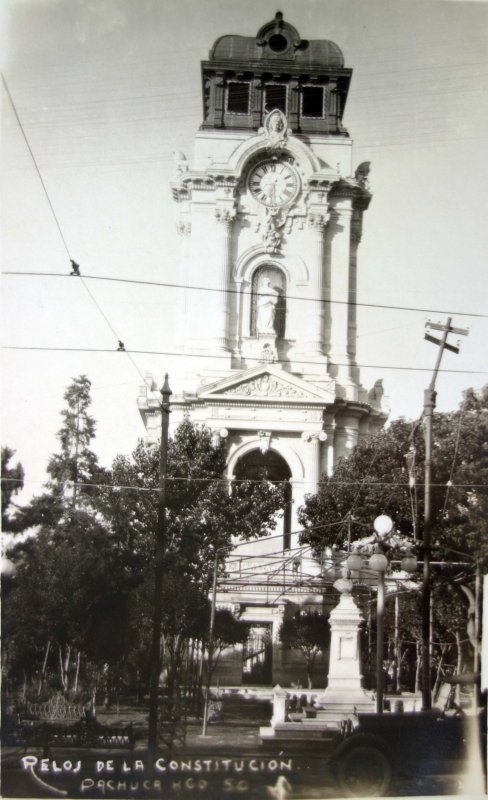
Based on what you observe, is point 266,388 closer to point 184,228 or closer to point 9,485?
point 184,228

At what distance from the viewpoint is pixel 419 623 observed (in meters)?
17.5

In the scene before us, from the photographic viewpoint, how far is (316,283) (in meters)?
27.8

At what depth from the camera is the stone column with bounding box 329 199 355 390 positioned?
2483 cm

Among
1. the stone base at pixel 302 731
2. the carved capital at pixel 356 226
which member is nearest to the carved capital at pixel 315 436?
the carved capital at pixel 356 226

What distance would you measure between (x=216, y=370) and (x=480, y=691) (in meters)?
10.4

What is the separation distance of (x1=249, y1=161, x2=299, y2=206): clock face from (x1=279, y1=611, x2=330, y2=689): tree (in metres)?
13.4

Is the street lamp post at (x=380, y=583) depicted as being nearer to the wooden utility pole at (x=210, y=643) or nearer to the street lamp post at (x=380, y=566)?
the street lamp post at (x=380, y=566)

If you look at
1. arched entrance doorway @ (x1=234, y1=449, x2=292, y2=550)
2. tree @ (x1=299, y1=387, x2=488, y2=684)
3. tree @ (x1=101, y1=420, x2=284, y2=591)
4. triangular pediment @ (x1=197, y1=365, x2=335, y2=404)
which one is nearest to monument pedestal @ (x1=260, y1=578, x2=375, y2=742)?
tree @ (x1=299, y1=387, x2=488, y2=684)

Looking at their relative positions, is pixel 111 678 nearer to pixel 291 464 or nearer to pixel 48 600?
pixel 48 600

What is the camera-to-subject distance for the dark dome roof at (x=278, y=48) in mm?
17828

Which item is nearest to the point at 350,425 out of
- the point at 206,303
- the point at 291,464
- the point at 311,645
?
the point at 291,464

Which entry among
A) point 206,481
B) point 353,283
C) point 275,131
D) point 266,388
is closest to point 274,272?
Result: point 353,283

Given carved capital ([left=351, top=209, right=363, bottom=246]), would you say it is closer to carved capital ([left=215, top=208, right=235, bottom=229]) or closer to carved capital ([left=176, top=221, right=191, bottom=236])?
carved capital ([left=215, top=208, right=235, bottom=229])

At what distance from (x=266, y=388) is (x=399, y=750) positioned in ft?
33.7
